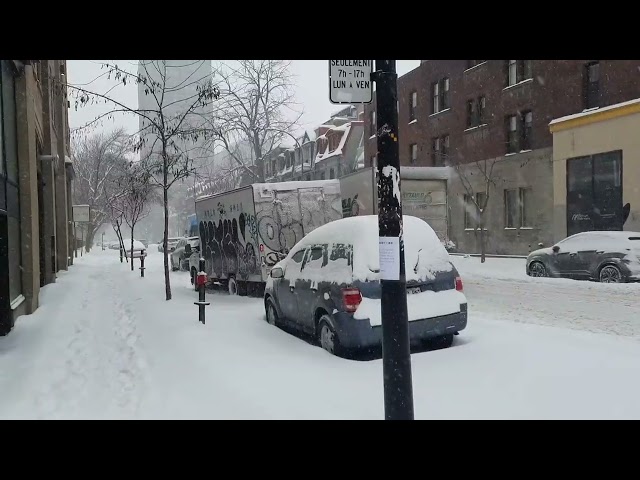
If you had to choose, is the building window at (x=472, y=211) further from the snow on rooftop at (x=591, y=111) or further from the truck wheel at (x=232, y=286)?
the truck wheel at (x=232, y=286)

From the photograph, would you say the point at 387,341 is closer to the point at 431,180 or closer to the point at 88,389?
the point at 88,389

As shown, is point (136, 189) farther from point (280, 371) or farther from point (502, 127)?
point (502, 127)

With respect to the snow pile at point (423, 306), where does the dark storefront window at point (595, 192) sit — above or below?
above

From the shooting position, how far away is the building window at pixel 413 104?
35219mm

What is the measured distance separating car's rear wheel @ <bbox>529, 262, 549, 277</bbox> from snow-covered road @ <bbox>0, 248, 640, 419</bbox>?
5690 millimetres

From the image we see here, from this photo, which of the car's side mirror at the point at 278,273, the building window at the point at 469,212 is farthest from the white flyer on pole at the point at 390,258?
the building window at the point at 469,212

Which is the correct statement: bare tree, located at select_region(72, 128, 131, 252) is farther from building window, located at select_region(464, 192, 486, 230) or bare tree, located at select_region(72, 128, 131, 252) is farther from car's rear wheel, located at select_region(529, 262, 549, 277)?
car's rear wheel, located at select_region(529, 262, 549, 277)

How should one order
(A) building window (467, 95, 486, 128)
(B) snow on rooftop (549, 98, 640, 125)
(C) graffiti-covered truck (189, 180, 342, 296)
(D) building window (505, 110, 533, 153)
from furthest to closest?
(A) building window (467, 95, 486, 128) → (D) building window (505, 110, 533, 153) → (B) snow on rooftop (549, 98, 640, 125) → (C) graffiti-covered truck (189, 180, 342, 296)

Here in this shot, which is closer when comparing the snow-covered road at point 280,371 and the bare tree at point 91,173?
the snow-covered road at point 280,371

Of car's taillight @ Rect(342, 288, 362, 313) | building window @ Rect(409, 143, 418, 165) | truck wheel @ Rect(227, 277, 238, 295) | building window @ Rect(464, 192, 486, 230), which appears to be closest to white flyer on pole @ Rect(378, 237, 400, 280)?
car's taillight @ Rect(342, 288, 362, 313)

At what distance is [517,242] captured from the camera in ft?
91.6

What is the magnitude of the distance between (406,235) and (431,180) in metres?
9.15

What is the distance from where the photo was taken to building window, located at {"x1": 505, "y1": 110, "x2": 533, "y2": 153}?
27469 mm

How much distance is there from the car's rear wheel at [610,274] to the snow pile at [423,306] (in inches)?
339
